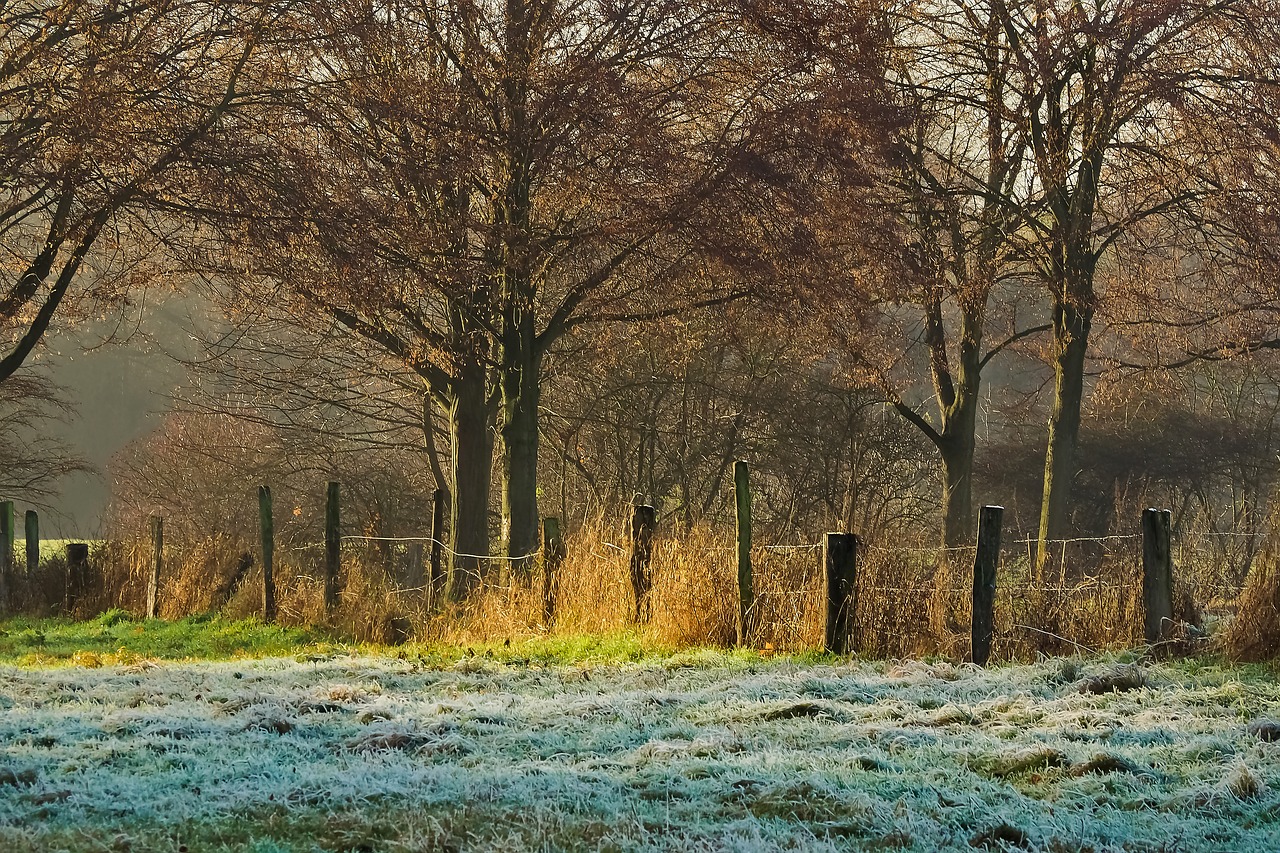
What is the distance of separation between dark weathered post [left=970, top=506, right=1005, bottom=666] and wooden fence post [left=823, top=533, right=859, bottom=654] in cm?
106

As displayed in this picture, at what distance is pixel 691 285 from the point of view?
17203mm

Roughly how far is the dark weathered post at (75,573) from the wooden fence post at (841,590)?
14778 millimetres

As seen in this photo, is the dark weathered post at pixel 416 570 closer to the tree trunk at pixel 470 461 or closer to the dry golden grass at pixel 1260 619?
the tree trunk at pixel 470 461

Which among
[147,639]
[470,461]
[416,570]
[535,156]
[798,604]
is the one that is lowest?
[147,639]

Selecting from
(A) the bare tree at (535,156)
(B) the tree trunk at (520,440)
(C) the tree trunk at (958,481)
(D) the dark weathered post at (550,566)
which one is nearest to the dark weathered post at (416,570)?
(B) the tree trunk at (520,440)

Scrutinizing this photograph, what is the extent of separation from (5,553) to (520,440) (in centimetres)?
986

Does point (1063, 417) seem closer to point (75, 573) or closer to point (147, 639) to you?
point (147, 639)

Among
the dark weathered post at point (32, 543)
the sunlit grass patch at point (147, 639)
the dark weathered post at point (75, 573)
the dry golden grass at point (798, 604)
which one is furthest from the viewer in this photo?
the dark weathered post at point (32, 543)

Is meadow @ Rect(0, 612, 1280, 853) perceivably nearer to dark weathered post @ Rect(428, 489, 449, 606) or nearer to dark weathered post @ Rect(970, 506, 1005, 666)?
dark weathered post @ Rect(970, 506, 1005, 666)

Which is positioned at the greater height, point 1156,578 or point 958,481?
point 958,481

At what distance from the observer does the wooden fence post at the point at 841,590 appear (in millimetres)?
11352

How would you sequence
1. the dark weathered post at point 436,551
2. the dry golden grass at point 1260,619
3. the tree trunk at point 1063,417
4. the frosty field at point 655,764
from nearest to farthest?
the frosty field at point 655,764 < the dry golden grass at point 1260,619 < the dark weathered post at point 436,551 < the tree trunk at point 1063,417

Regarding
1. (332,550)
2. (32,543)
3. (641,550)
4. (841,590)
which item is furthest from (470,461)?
(32,543)

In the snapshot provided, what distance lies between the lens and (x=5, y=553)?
70.1ft
